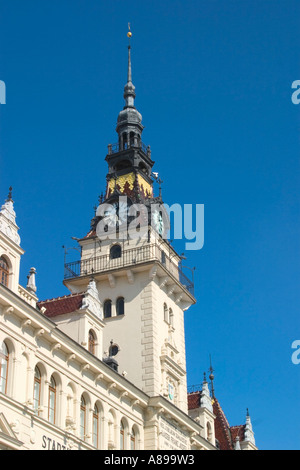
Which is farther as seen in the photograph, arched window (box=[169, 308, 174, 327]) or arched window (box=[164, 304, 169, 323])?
arched window (box=[169, 308, 174, 327])

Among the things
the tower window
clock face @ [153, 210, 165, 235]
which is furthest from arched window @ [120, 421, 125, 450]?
clock face @ [153, 210, 165, 235]

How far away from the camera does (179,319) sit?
5444 centimetres

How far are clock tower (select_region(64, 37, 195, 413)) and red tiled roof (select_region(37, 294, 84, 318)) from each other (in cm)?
502

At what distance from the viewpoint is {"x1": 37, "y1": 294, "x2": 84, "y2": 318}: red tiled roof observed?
4456 centimetres

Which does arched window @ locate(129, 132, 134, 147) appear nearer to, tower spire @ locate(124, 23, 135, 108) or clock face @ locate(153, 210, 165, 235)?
tower spire @ locate(124, 23, 135, 108)

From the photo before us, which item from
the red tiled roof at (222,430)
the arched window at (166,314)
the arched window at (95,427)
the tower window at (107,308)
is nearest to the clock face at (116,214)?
the tower window at (107,308)

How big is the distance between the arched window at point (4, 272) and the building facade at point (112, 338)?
52 mm

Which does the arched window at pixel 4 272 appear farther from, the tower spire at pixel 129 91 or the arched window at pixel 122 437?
the tower spire at pixel 129 91

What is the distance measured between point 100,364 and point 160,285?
11.6 m

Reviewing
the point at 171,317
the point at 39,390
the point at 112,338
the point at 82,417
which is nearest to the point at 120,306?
the point at 112,338

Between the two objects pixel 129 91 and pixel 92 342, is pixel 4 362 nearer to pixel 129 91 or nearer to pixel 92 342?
pixel 92 342

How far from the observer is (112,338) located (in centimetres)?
5028
